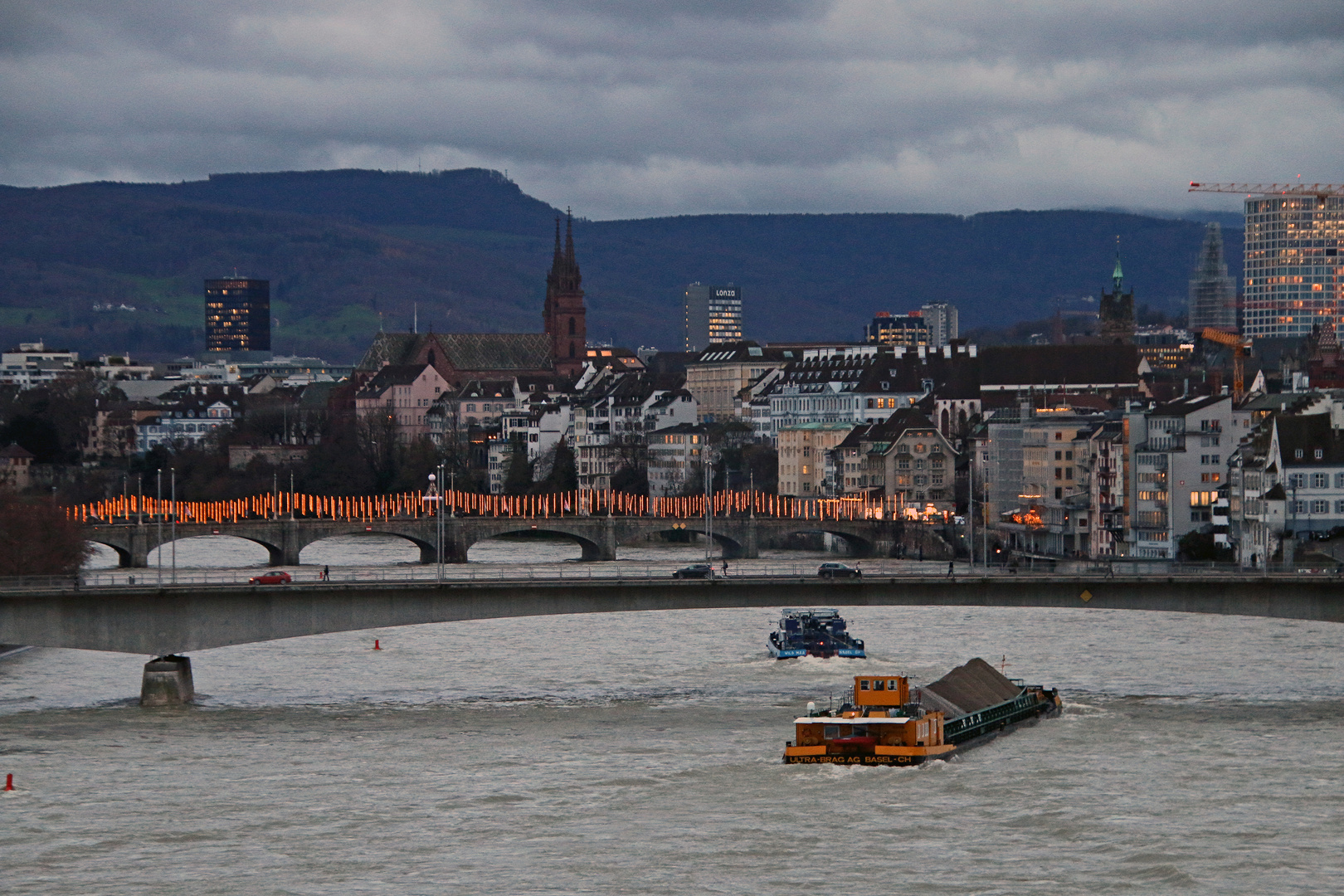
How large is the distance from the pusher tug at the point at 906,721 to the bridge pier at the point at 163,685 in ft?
43.7

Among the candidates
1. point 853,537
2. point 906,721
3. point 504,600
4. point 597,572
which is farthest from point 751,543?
point 906,721

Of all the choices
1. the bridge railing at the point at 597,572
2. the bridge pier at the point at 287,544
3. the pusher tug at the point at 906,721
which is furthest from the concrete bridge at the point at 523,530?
the pusher tug at the point at 906,721

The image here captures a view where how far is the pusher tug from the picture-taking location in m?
51.1

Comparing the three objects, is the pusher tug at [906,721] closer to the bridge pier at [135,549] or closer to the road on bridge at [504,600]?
the road on bridge at [504,600]

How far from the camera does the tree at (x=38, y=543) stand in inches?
3307

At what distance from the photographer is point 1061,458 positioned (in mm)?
121750

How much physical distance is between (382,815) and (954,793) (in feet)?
32.7

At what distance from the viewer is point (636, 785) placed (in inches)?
1874

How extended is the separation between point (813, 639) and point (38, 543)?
3033 centimetres

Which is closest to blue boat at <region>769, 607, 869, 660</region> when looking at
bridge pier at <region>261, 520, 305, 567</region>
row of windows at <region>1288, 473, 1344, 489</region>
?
row of windows at <region>1288, 473, 1344, 489</region>

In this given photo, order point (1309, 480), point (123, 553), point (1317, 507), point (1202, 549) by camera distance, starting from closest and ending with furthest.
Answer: point (1317, 507), point (1309, 480), point (1202, 549), point (123, 553)

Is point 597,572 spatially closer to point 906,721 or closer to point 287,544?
point 906,721

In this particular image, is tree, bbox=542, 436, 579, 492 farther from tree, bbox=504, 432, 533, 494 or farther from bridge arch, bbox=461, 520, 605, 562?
bridge arch, bbox=461, 520, 605, 562

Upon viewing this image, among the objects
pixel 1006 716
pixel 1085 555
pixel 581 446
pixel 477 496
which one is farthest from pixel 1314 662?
pixel 581 446
